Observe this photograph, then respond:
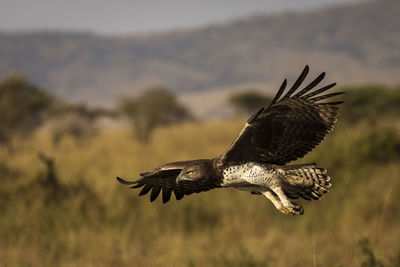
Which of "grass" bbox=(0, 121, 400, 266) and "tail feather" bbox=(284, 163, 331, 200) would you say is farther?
"grass" bbox=(0, 121, 400, 266)

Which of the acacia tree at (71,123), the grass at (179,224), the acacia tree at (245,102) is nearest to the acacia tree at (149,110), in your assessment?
the acacia tree at (71,123)

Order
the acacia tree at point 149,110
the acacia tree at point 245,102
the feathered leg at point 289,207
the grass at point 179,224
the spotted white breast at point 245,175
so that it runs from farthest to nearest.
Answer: the acacia tree at point 245,102, the acacia tree at point 149,110, the grass at point 179,224, the spotted white breast at point 245,175, the feathered leg at point 289,207

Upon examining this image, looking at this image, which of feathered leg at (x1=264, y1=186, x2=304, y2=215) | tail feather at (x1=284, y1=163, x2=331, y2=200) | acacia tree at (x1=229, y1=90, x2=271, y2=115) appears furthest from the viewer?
acacia tree at (x1=229, y1=90, x2=271, y2=115)

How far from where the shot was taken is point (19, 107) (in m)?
24.3

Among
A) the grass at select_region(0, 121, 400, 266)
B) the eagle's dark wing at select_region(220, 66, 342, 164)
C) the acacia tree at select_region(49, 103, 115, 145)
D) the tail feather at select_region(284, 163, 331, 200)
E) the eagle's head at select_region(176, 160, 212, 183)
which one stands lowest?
the grass at select_region(0, 121, 400, 266)

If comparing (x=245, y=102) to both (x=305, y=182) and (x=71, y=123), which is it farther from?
(x=305, y=182)

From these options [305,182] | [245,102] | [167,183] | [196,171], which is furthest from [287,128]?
[245,102]

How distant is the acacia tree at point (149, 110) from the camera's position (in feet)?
89.4

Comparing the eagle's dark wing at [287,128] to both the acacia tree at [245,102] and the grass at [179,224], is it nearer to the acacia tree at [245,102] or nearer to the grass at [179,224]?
the grass at [179,224]

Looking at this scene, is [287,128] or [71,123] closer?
[287,128]

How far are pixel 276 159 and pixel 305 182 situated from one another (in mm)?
269

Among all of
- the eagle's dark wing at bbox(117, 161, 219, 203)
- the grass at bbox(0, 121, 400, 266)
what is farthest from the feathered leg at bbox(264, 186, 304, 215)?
the grass at bbox(0, 121, 400, 266)

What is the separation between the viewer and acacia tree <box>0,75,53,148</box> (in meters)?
23.1

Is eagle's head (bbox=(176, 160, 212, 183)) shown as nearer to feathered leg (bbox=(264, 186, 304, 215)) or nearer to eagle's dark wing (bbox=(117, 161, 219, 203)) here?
eagle's dark wing (bbox=(117, 161, 219, 203))
